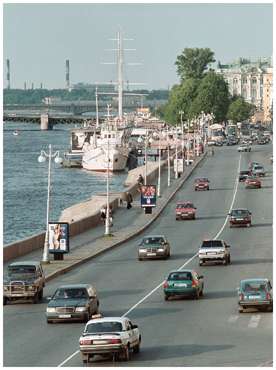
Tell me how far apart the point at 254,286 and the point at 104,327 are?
11.6 metres

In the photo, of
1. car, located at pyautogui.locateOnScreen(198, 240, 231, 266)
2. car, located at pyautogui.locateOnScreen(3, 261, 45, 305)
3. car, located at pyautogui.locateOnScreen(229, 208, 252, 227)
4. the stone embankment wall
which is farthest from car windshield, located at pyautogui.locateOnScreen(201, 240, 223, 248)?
car, located at pyautogui.locateOnScreen(229, 208, 252, 227)

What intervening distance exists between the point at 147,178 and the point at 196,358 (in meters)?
95.8

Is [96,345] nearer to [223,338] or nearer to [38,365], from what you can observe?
[38,365]

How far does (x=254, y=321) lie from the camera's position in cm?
4372

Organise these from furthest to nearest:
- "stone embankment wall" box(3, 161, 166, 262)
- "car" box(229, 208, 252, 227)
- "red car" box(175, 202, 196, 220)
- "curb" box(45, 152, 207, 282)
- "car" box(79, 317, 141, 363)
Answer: "red car" box(175, 202, 196, 220) < "car" box(229, 208, 252, 227) < "stone embankment wall" box(3, 161, 166, 262) < "curb" box(45, 152, 207, 282) < "car" box(79, 317, 141, 363)

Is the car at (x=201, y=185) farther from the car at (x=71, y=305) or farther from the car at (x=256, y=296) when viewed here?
the car at (x=71, y=305)

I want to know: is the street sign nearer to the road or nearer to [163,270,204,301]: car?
the road

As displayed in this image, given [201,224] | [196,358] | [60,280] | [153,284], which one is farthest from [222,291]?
[201,224]

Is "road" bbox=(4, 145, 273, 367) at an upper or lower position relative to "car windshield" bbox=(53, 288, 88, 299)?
lower

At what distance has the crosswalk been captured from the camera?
1690 inches

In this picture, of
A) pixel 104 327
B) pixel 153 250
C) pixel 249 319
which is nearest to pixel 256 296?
pixel 249 319

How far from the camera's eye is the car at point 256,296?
149 ft

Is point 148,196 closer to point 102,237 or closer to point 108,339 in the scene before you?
point 102,237

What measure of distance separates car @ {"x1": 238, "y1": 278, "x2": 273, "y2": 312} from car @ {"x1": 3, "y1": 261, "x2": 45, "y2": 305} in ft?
26.7
